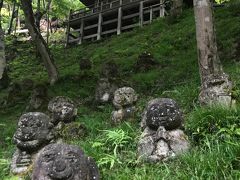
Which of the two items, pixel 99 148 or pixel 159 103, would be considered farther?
pixel 99 148

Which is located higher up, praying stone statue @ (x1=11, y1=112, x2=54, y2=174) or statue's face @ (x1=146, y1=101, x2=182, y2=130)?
statue's face @ (x1=146, y1=101, x2=182, y2=130)

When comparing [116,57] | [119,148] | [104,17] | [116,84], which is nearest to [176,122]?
[119,148]

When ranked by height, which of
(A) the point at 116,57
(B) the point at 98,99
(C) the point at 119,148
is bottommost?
(C) the point at 119,148

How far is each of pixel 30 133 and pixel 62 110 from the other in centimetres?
228

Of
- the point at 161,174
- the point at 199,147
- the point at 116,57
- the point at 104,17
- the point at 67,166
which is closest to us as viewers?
the point at 67,166

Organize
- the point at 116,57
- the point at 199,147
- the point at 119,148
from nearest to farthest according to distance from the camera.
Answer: the point at 199,147
the point at 119,148
the point at 116,57

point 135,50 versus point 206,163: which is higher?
point 135,50

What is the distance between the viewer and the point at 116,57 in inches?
720

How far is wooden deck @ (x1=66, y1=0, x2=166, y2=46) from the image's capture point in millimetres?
26625

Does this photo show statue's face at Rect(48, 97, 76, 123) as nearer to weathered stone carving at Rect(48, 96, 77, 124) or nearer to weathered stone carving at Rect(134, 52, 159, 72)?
weathered stone carving at Rect(48, 96, 77, 124)

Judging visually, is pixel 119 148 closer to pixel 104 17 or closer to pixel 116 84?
pixel 116 84

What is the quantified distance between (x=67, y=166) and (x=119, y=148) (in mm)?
2139

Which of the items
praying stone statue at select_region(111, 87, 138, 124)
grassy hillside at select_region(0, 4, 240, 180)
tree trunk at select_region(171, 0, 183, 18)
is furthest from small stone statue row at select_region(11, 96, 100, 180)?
tree trunk at select_region(171, 0, 183, 18)

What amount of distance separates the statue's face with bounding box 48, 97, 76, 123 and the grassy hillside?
0.63 m
